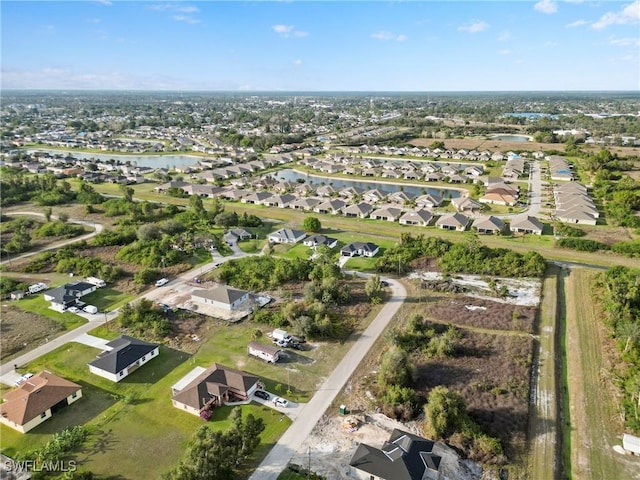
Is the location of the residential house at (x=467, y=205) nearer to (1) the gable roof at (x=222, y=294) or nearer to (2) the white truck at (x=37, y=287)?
(1) the gable roof at (x=222, y=294)

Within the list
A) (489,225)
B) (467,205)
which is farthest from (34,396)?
(467,205)

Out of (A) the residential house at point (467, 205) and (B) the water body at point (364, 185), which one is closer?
(A) the residential house at point (467, 205)

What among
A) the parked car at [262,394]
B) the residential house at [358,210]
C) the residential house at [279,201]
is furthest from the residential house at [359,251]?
the parked car at [262,394]

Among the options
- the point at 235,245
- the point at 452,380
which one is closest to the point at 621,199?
the point at 452,380

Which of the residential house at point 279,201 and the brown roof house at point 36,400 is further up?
the residential house at point 279,201

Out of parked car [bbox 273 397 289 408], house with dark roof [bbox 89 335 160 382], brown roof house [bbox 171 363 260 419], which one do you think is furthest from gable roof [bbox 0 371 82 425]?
parked car [bbox 273 397 289 408]

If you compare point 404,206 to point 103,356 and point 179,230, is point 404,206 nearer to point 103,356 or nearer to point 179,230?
point 179,230

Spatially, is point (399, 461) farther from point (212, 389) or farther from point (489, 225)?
point (489, 225)
